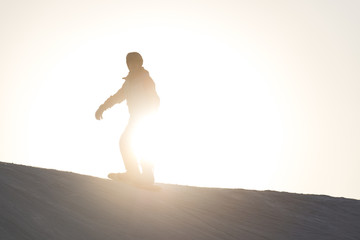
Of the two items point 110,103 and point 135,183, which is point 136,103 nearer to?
point 110,103

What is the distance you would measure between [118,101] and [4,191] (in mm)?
2934

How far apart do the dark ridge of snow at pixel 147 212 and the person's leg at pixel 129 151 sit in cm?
35

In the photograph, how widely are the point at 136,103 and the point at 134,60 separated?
722 millimetres

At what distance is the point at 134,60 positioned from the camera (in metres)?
9.21

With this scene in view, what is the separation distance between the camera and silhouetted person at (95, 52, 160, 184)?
30.1 ft

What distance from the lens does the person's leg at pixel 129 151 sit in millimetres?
9109

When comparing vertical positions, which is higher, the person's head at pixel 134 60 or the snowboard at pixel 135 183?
the person's head at pixel 134 60

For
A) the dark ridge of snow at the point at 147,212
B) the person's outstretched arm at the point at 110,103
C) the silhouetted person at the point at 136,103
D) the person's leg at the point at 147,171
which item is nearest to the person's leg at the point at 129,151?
the silhouetted person at the point at 136,103

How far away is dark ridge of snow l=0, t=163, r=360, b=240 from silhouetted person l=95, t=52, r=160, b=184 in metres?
0.35

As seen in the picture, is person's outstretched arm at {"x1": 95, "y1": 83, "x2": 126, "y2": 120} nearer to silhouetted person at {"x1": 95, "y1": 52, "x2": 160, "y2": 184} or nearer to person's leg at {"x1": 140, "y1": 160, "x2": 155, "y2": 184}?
silhouetted person at {"x1": 95, "y1": 52, "x2": 160, "y2": 184}

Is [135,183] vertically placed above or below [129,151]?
below

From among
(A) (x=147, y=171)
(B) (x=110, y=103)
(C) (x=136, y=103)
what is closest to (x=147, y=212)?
(A) (x=147, y=171)

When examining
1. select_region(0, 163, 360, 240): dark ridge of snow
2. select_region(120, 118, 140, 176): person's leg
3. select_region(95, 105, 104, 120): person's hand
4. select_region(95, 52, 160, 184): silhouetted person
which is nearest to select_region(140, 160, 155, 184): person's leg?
select_region(95, 52, 160, 184): silhouetted person

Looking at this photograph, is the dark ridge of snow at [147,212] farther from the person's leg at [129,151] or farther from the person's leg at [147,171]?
the person's leg at [129,151]
